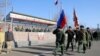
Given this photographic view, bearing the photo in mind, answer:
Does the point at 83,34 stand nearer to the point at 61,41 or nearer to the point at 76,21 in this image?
the point at 61,41

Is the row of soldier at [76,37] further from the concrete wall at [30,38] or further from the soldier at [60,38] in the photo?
the concrete wall at [30,38]

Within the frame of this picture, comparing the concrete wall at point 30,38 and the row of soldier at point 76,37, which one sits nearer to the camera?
the row of soldier at point 76,37

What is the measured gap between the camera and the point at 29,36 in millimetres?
29578

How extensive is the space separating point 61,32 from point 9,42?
395 cm

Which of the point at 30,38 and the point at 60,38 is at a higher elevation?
the point at 60,38

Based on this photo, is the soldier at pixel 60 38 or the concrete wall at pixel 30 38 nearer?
the soldier at pixel 60 38

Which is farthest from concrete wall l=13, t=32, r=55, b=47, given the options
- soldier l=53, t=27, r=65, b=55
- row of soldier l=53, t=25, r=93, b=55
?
soldier l=53, t=27, r=65, b=55

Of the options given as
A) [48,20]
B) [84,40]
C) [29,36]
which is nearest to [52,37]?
[29,36]

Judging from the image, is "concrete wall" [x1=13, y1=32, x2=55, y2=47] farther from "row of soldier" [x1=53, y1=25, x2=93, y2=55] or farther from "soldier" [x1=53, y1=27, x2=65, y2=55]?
"soldier" [x1=53, y1=27, x2=65, y2=55]

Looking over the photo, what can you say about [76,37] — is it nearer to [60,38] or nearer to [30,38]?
[60,38]

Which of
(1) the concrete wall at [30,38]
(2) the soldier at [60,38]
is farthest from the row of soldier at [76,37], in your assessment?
(1) the concrete wall at [30,38]

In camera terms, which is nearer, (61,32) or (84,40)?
(61,32)

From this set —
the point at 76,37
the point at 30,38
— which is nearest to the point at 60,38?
the point at 76,37

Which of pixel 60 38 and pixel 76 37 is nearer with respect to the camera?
pixel 60 38
